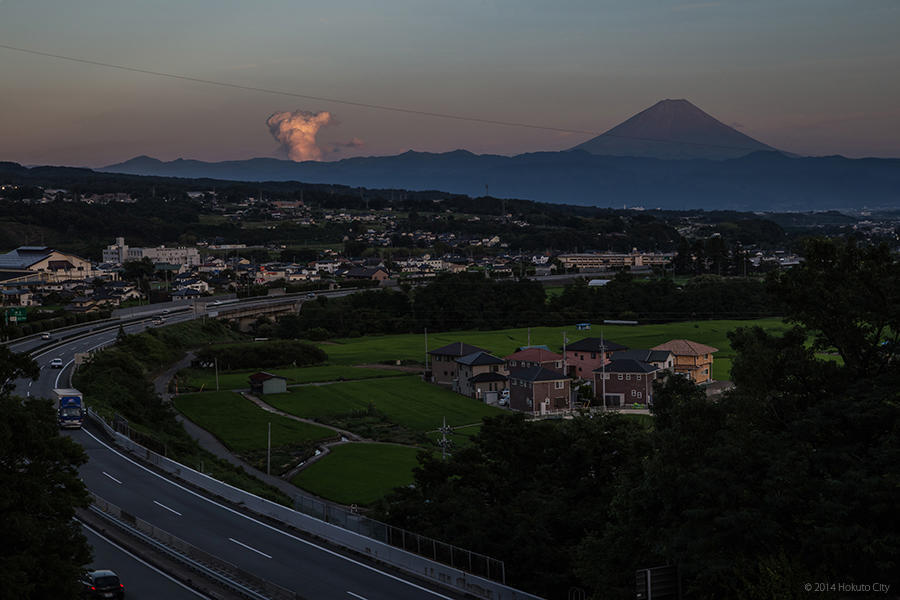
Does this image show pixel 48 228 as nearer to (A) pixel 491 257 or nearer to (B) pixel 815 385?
(A) pixel 491 257

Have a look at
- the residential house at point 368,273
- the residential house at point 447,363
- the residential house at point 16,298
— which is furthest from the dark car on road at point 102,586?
the residential house at point 368,273

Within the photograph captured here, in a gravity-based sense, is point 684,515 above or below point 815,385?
below

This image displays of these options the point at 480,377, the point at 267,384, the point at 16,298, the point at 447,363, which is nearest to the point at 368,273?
the point at 16,298

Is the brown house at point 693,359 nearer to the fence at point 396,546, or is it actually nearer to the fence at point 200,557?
the fence at point 396,546

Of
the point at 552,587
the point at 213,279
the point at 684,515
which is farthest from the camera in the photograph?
the point at 213,279

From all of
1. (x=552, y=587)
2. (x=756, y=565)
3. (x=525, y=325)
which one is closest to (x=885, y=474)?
(x=756, y=565)
